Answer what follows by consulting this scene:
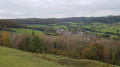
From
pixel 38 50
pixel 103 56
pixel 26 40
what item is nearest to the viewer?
pixel 38 50

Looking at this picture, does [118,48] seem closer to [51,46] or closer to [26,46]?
[51,46]

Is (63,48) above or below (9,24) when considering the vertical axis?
below

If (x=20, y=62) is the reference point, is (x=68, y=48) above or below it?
Answer: below

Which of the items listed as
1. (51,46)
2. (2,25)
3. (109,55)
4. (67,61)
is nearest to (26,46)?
(51,46)

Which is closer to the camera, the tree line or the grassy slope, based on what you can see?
the grassy slope

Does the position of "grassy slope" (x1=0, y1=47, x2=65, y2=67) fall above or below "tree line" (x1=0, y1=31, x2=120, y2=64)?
above

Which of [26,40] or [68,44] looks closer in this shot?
[26,40]

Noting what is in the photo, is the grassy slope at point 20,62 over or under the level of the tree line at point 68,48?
over

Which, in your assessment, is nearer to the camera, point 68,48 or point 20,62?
point 20,62

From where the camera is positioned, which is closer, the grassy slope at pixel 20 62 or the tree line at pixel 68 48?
the grassy slope at pixel 20 62

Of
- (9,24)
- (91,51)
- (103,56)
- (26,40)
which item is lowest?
(103,56)

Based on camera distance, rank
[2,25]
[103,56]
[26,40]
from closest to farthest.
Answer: [103,56] → [26,40] → [2,25]
